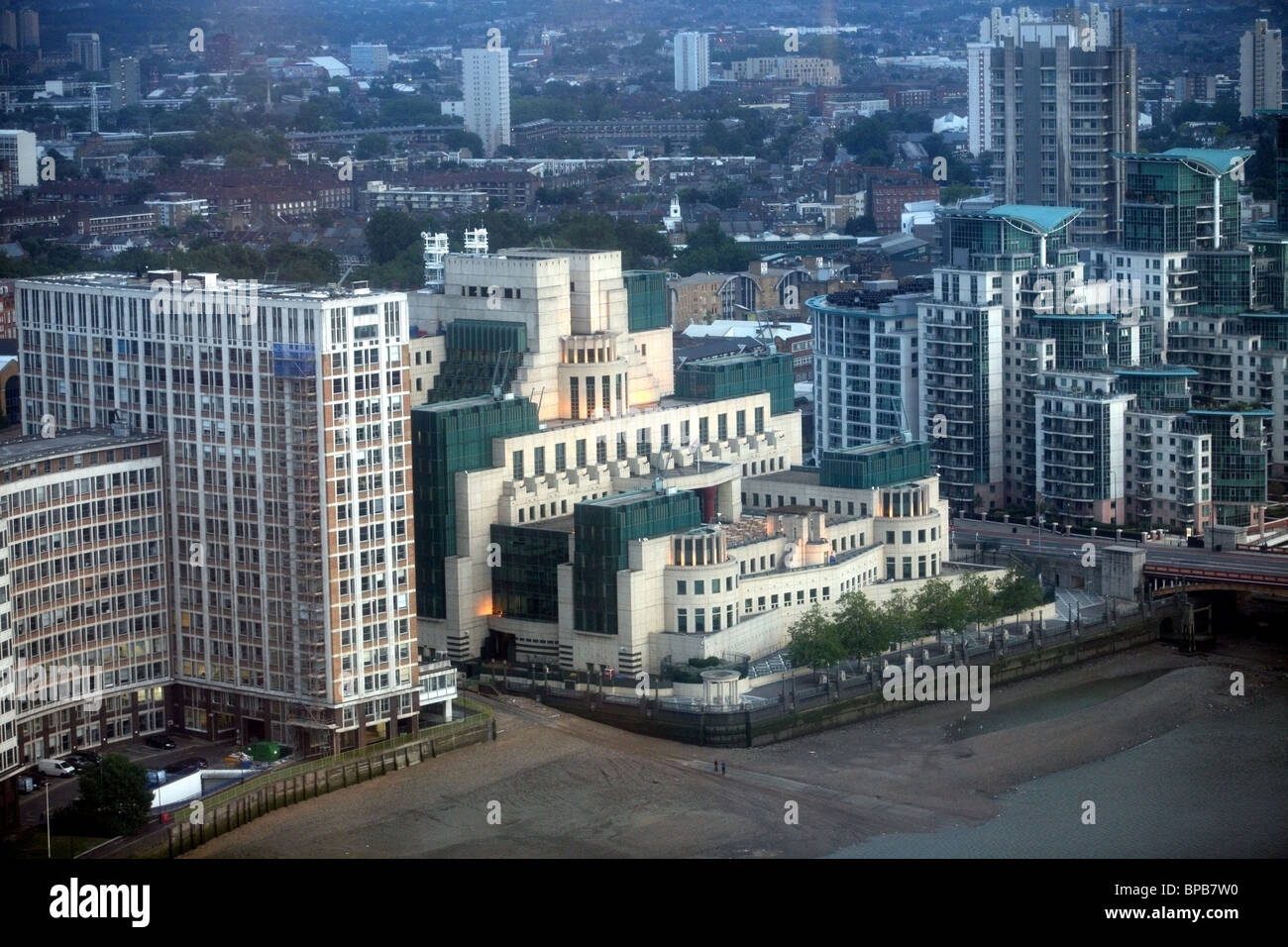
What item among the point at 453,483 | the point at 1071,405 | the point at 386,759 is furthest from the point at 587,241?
the point at 386,759

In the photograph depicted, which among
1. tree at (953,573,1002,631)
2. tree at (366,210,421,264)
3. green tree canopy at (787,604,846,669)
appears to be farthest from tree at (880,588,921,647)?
tree at (366,210,421,264)

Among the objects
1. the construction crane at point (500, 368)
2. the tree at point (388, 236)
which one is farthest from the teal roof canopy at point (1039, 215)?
the tree at point (388, 236)

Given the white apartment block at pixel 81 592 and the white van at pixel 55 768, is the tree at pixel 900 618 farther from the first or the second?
the white van at pixel 55 768

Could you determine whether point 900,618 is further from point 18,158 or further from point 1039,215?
point 18,158

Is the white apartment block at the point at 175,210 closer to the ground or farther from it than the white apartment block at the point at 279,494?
farther from it

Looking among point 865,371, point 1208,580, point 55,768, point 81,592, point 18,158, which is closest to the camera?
point 55,768

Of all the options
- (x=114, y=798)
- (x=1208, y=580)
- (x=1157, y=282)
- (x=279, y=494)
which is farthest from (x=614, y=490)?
(x=1157, y=282)
